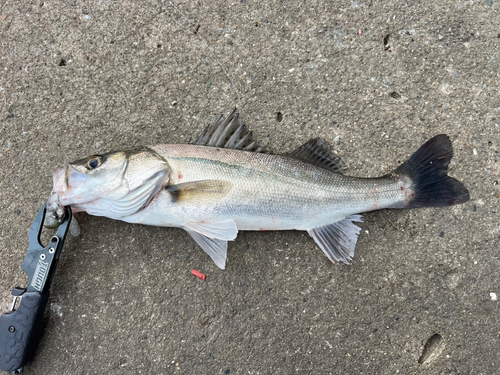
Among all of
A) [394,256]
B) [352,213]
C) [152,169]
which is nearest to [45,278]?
[152,169]

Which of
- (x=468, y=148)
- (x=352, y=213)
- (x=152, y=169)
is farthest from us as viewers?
(x=468, y=148)

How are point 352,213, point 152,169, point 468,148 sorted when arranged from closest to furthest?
1. point 152,169
2. point 352,213
3. point 468,148

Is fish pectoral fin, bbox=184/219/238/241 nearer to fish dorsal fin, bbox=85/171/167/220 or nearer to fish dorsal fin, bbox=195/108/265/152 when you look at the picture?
fish dorsal fin, bbox=85/171/167/220

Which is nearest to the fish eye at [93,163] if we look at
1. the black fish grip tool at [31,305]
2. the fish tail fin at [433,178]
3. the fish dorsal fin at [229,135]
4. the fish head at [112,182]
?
the fish head at [112,182]

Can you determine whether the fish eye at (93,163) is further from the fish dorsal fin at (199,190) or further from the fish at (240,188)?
the fish dorsal fin at (199,190)

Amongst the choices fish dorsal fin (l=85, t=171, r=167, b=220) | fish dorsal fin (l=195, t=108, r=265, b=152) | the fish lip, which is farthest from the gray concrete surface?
the fish lip

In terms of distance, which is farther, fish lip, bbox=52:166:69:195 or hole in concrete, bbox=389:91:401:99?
hole in concrete, bbox=389:91:401:99

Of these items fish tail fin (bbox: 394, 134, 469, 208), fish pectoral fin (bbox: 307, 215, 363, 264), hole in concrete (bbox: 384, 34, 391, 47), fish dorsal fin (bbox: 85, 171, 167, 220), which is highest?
hole in concrete (bbox: 384, 34, 391, 47)

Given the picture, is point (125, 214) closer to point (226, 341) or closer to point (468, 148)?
point (226, 341)
